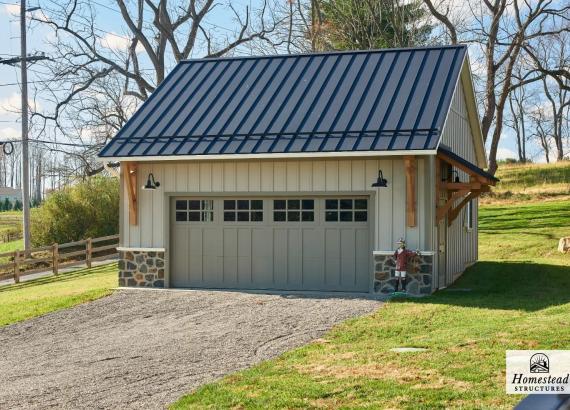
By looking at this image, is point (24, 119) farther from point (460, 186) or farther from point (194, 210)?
point (460, 186)

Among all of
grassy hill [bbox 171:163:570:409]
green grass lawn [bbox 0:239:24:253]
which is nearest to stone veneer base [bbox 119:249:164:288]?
grassy hill [bbox 171:163:570:409]

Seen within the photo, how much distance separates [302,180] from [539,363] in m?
9.71

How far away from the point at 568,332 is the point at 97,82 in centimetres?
2835

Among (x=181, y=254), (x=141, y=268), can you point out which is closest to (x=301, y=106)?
(x=181, y=254)

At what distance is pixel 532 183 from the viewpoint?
40562 mm

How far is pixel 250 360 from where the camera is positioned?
9.96 metres

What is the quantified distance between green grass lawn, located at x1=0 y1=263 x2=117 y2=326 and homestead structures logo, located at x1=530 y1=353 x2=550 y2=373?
9822mm

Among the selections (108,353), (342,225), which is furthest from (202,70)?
(108,353)

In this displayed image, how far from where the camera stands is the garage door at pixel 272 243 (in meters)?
16.8

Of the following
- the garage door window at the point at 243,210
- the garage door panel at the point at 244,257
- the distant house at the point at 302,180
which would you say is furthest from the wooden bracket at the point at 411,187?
the garage door panel at the point at 244,257

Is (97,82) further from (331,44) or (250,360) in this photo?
(250,360)

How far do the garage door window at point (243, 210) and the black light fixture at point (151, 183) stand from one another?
1502mm

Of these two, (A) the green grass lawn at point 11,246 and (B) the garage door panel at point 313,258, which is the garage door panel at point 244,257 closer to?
(B) the garage door panel at point 313,258

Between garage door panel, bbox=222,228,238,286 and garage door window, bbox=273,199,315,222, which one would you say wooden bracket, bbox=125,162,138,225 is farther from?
garage door window, bbox=273,199,315,222
